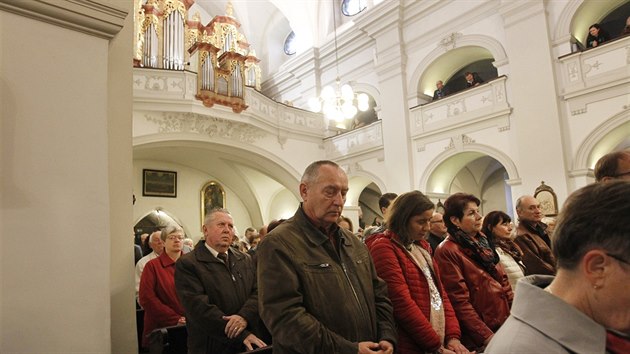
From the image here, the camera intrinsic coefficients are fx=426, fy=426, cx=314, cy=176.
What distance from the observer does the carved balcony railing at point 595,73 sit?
7352 mm

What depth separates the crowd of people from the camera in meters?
0.89

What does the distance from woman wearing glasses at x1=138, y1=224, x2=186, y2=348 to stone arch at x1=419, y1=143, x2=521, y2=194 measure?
7.27 m

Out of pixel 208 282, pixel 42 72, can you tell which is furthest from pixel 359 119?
pixel 42 72

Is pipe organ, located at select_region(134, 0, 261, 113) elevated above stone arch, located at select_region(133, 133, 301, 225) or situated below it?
above

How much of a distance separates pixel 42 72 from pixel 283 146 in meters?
10.4

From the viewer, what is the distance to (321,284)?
6.33ft

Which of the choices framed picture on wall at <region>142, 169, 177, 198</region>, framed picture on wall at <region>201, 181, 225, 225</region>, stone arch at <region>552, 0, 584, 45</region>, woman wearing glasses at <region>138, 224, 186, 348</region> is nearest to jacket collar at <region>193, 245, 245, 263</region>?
woman wearing glasses at <region>138, 224, 186, 348</region>

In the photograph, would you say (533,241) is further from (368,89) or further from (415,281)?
(368,89)

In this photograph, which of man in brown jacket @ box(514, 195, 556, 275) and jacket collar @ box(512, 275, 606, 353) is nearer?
jacket collar @ box(512, 275, 606, 353)

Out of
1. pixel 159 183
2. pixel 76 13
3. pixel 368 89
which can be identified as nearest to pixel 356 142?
pixel 368 89

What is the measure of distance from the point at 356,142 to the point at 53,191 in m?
10.8

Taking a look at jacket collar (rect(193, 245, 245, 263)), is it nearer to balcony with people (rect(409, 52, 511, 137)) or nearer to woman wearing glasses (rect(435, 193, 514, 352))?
woman wearing glasses (rect(435, 193, 514, 352))

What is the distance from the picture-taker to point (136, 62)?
32.8 feet

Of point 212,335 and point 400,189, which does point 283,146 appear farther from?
point 212,335
